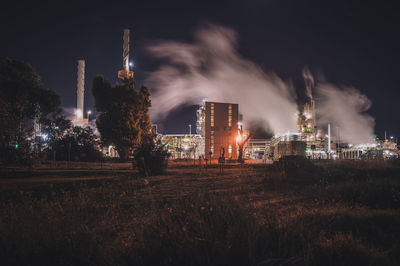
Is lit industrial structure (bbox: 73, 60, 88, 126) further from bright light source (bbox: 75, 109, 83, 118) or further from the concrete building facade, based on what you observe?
the concrete building facade

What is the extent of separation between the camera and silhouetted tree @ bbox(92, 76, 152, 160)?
3434 cm

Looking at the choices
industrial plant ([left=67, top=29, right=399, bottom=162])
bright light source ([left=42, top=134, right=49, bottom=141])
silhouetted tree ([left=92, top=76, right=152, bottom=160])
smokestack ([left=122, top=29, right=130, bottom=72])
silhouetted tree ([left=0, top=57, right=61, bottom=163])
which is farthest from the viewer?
smokestack ([left=122, top=29, right=130, bottom=72])

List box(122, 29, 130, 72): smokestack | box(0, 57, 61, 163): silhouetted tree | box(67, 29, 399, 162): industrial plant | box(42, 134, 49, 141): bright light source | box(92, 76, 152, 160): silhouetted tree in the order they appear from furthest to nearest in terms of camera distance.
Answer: box(122, 29, 130, 72): smokestack → box(67, 29, 399, 162): industrial plant → box(42, 134, 49, 141): bright light source → box(92, 76, 152, 160): silhouetted tree → box(0, 57, 61, 163): silhouetted tree

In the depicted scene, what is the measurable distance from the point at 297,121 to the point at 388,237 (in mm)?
100275

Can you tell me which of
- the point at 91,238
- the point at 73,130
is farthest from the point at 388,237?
the point at 73,130

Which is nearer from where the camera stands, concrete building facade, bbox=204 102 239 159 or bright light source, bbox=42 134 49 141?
bright light source, bbox=42 134 49 141

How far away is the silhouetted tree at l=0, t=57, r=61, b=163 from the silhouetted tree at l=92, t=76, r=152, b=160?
732 centimetres

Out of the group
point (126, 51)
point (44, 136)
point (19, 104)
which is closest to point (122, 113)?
point (19, 104)

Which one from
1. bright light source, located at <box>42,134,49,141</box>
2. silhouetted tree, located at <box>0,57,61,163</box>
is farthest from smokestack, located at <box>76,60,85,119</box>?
silhouetted tree, located at <box>0,57,61,163</box>

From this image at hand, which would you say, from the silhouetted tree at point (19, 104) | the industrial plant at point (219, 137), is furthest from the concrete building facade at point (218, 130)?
the silhouetted tree at point (19, 104)

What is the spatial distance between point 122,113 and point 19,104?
45.1 ft

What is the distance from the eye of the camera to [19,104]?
878 inches

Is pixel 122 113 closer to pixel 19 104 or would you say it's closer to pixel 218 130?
pixel 19 104

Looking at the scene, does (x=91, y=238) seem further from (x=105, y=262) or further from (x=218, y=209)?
(x=218, y=209)
